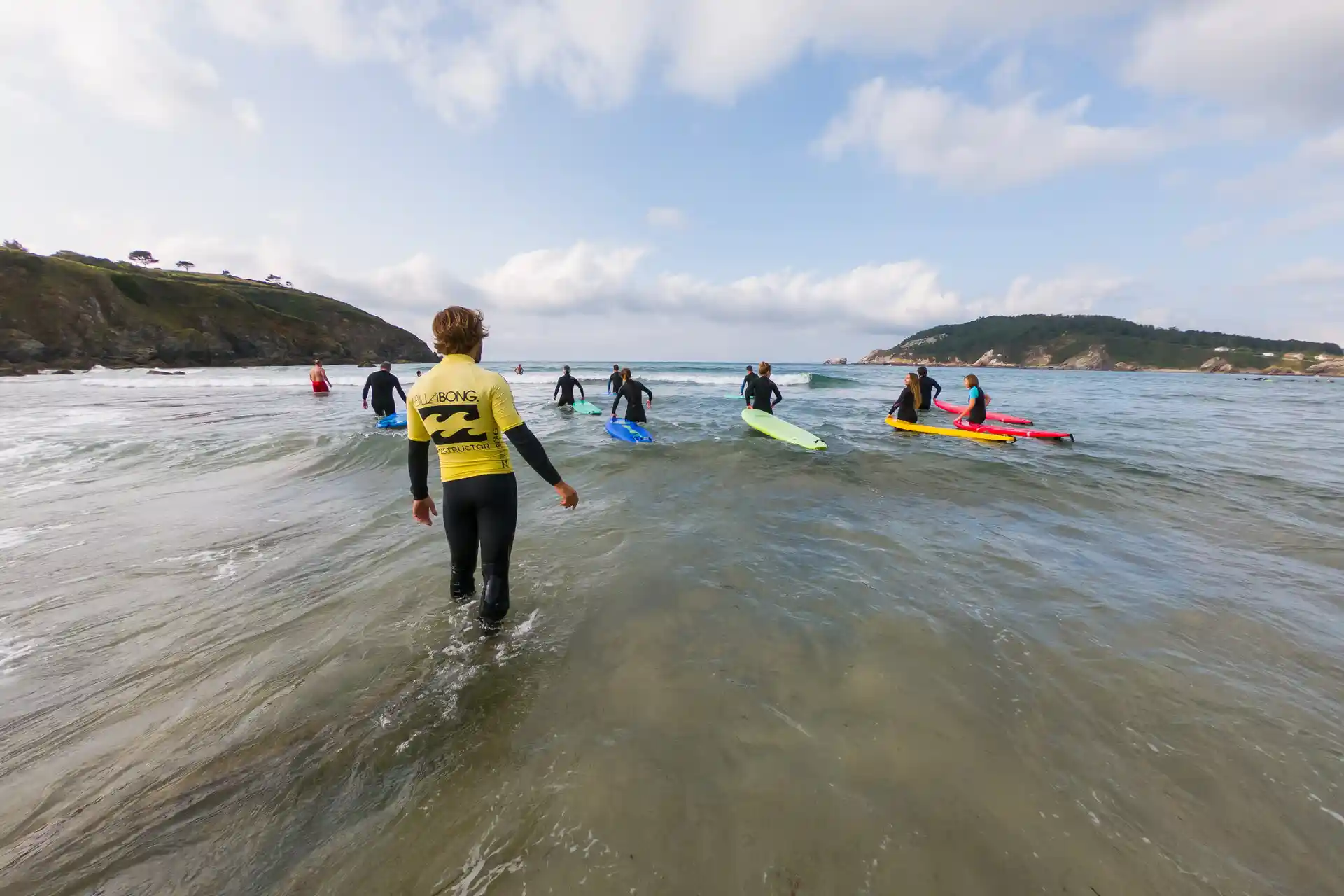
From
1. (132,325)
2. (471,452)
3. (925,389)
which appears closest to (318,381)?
(471,452)

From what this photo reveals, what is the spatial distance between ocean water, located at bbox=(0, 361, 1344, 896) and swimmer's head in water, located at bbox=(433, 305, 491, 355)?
94.2 inches

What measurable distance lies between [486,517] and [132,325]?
3155 inches

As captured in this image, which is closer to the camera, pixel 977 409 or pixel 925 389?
pixel 977 409

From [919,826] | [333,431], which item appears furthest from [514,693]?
[333,431]

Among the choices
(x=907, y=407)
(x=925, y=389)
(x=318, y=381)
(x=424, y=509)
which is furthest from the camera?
(x=318, y=381)

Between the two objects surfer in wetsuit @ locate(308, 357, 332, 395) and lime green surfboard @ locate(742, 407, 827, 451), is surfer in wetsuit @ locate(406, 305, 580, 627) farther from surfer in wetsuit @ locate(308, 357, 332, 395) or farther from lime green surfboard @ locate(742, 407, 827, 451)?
surfer in wetsuit @ locate(308, 357, 332, 395)

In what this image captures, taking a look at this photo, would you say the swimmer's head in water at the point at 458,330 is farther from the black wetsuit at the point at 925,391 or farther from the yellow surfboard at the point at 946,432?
the black wetsuit at the point at 925,391

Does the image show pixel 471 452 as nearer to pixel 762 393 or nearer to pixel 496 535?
pixel 496 535

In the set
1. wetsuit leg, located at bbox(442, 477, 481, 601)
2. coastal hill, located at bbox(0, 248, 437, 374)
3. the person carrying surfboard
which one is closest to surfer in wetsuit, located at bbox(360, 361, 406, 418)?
wetsuit leg, located at bbox(442, 477, 481, 601)

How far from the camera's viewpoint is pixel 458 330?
374 cm

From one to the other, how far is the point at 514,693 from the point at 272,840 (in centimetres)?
134

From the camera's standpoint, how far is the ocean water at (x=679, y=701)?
7.32 ft

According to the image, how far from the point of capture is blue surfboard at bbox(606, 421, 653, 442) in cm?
1374

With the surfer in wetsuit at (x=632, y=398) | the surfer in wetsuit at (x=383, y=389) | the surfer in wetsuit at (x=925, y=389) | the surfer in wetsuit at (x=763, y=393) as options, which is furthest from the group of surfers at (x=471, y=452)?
the surfer in wetsuit at (x=925, y=389)
